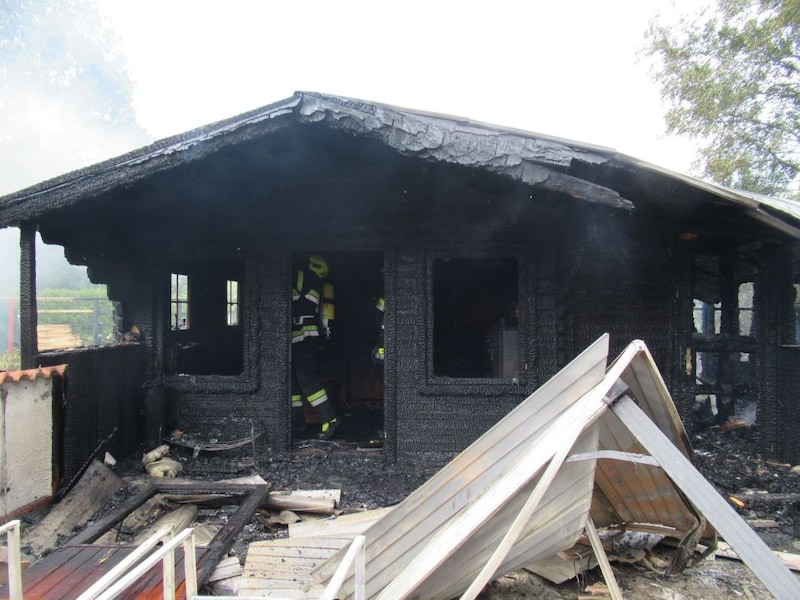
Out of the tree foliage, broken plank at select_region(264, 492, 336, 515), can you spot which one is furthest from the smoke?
broken plank at select_region(264, 492, 336, 515)

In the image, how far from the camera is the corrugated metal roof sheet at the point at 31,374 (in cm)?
362

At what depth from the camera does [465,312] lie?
8375mm

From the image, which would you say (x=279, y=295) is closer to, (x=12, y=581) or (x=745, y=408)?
(x=12, y=581)

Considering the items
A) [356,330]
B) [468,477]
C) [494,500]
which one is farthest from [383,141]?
[356,330]

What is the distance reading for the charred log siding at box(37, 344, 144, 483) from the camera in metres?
4.21

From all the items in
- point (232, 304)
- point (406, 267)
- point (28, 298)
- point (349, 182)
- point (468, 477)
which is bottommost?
point (468, 477)

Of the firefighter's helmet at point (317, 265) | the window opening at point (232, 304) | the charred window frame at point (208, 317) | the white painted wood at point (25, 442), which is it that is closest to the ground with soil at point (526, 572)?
the white painted wood at point (25, 442)

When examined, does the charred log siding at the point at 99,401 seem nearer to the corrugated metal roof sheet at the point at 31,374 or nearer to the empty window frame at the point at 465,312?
the corrugated metal roof sheet at the point at 31,374

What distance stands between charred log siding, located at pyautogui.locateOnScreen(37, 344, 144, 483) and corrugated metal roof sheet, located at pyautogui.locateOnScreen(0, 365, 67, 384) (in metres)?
0.11

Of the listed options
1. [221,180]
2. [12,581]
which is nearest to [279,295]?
[221,180]

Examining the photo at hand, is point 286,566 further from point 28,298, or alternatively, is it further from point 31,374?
point 28,298

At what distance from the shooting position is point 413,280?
5.08m

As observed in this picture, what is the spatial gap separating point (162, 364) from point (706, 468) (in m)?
6.58

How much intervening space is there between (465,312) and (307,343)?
11.5 feet
